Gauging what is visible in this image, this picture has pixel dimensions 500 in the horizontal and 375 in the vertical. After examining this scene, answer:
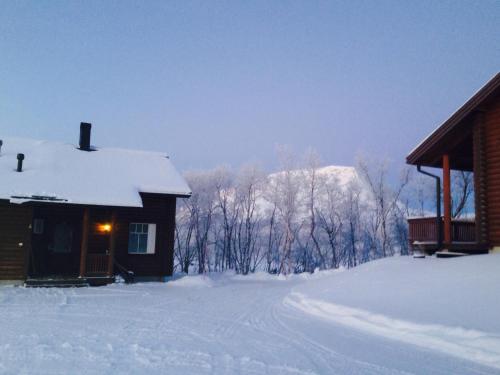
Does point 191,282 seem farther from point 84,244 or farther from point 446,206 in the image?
point 446,206

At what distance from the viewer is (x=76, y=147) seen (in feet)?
68.8

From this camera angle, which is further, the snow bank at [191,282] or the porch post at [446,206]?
the snow bank at [191,282]

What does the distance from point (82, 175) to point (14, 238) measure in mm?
3700

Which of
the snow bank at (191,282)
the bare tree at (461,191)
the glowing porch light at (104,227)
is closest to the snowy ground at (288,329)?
the snow bank at (191,282)

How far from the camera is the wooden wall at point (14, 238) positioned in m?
15.9

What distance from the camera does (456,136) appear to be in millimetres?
14398

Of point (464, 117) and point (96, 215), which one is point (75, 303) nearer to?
point (96, 215)

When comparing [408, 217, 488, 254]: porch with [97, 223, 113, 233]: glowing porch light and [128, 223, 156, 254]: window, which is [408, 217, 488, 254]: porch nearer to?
[128, 223, 156, 254]: window

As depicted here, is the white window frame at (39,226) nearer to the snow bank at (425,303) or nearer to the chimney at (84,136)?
the chimney at (84,136)

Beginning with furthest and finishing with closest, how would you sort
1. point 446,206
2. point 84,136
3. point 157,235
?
point 84,136, point 157,235, point 446,206

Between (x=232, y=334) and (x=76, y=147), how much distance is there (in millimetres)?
16100

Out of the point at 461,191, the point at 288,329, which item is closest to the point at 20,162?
the point at 288,329

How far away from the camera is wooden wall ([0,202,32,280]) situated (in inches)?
626

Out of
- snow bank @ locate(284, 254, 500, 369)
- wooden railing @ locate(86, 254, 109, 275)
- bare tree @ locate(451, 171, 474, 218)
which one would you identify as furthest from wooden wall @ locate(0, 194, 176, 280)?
bare tree @ locate(451, 171, 474, 218)
